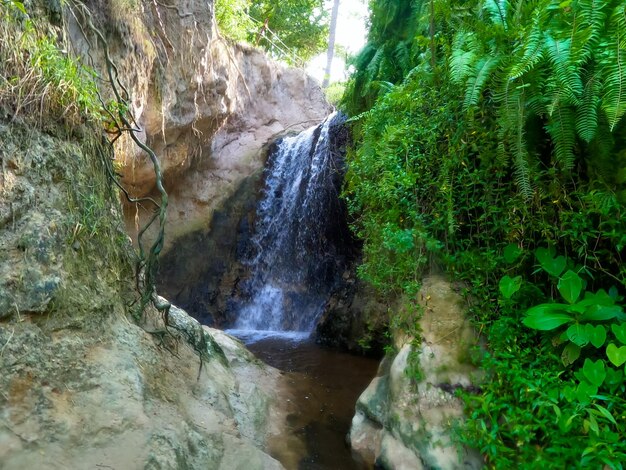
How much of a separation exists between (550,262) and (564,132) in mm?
898

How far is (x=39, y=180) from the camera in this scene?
2.89 metres

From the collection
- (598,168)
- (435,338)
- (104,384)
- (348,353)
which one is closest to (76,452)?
(104,384)

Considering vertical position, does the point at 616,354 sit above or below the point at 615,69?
below

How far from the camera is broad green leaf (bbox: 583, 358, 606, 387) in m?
2.82

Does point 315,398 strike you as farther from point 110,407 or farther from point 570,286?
point 570,286

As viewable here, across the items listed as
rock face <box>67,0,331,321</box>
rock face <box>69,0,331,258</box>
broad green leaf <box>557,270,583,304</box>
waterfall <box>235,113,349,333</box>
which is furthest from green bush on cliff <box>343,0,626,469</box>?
waterfall <box>235,113,349,333</box>

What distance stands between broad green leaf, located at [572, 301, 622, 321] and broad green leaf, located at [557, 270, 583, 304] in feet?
0.21

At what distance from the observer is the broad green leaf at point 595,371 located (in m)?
Result: 2.82

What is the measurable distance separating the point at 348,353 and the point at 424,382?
10.8ft

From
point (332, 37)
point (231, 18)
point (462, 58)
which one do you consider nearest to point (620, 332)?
point (462, 58)

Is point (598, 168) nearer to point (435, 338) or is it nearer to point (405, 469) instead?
point (435, 338)

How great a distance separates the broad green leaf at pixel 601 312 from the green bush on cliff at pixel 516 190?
11 centimetres

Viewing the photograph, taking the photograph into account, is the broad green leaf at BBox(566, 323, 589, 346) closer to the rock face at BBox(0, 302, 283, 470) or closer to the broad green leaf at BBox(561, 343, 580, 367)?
the broad green leaf at BBox(561, 343, 580, 367)

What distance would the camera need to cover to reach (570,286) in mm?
3082
